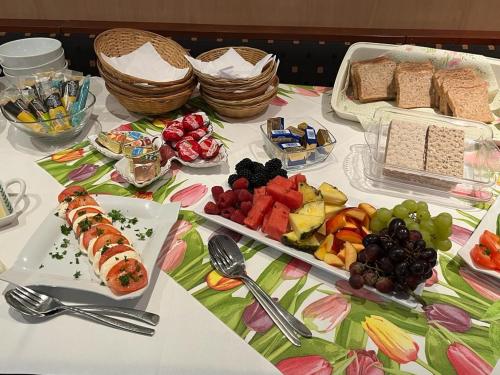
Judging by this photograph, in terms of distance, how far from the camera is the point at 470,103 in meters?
1.45

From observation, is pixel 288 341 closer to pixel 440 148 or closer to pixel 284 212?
pixel 284 212

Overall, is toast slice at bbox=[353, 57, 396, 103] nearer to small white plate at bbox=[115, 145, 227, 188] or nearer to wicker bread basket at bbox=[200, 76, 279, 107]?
wicker bread basket at bbox=[200, 76, 279, 107]

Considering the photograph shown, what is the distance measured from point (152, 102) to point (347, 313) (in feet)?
2.95

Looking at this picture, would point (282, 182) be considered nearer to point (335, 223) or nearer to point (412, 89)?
point (335, 223)

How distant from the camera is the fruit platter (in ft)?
2.86

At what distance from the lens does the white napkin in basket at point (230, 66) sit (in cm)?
147

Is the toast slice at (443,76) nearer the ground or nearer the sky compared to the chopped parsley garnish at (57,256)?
nearer the sky

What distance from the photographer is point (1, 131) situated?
4.74 feet

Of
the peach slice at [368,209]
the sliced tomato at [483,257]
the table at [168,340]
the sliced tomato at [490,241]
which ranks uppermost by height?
the peach slice at [368,209]

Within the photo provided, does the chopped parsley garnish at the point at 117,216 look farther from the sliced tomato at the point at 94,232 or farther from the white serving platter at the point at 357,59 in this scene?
the white serving platter at the point at 357,59

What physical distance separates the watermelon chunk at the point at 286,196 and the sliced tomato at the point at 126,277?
35 centimetres

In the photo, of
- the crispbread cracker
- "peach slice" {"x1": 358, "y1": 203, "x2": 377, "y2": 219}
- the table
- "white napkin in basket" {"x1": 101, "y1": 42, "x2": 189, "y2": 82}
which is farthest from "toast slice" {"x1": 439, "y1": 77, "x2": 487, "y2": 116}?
"white napkin in basket" {"x1": 101, "y1": 42, "x2": 189, "y2": 82}

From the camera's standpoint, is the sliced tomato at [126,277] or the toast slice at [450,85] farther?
the toast slice at [450,85]

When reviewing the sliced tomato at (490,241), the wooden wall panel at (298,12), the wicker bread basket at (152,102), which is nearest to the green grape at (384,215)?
the sliced tomato at (490,241)
